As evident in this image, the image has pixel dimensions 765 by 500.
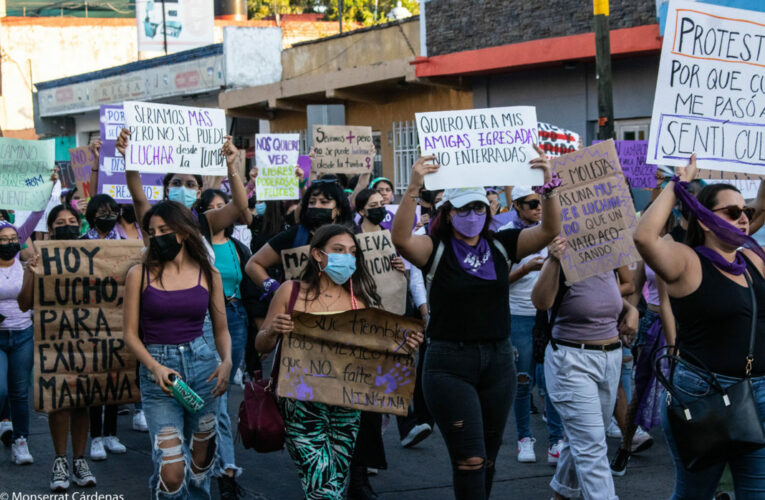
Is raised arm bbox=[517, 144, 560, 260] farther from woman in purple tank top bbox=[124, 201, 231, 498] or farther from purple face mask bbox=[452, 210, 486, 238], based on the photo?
woman in purple tank top bbox=[124, 201, 231, 498]

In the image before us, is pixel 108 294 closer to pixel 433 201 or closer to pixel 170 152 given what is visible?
pixel 170 152

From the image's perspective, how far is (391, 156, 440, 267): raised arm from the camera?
17.3 feet

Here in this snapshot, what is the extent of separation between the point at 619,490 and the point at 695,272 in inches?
103

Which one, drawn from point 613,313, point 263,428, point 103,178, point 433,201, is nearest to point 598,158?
point 613,313

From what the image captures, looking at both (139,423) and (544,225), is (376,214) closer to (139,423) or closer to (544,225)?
(139,423)

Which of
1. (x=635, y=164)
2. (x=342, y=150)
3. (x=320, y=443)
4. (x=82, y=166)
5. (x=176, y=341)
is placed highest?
(x=342, y=150)

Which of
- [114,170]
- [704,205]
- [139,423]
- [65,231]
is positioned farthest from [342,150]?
[704,205]

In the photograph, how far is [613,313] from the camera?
6145mm

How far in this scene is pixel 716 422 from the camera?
14.3 feet

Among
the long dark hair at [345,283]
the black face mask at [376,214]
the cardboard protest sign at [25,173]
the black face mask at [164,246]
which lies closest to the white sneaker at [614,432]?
the black face mask at [376,214]

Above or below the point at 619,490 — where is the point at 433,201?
above

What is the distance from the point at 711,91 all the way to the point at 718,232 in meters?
0.88

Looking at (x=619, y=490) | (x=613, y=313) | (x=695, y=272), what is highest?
(x=695, y=272)

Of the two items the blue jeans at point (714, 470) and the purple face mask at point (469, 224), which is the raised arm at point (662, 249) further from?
the purple face mask at point (469, 224)
